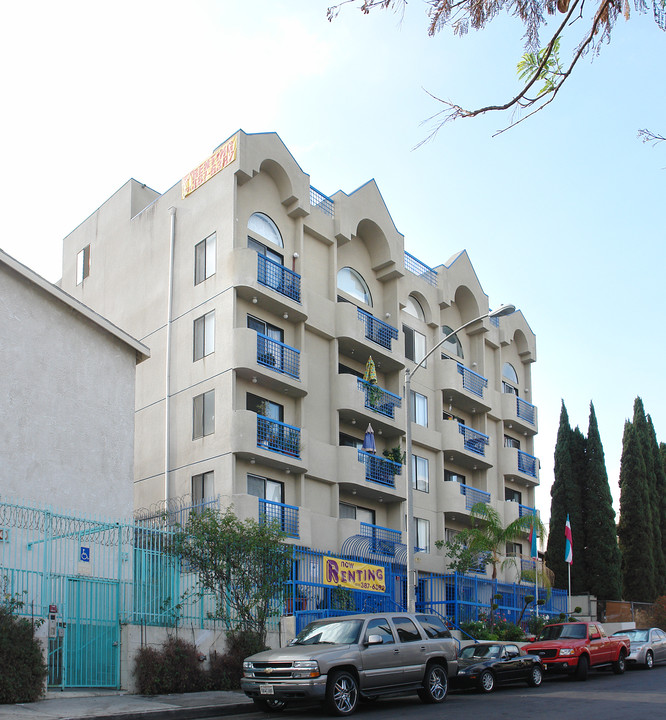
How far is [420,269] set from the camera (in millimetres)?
39719

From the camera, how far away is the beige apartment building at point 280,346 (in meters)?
29.0

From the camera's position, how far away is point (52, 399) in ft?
72.0

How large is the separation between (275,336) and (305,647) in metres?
16.1

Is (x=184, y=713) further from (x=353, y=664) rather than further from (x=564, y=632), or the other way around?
(x=564, y=632)

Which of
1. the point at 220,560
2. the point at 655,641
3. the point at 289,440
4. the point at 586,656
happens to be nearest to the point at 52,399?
the point at 220,560

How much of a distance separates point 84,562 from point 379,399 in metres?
17.9

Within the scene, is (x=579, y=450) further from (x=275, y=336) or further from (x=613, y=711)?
(x=613, y=711)

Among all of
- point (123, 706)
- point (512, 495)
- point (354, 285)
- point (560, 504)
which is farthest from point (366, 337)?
point (123, 706)

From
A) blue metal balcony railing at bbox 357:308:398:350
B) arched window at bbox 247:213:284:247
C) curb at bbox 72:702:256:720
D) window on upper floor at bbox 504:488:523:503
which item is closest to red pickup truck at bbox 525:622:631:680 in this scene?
curb at bbox 72:702:256:720

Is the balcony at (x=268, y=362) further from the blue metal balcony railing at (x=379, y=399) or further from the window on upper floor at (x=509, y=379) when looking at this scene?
the window on upper floor at (x=509, y=379)

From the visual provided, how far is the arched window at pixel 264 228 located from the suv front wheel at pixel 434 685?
17455mm

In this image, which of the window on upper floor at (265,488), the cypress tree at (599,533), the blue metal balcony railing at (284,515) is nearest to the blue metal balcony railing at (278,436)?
the window on upper floor at (265,488)

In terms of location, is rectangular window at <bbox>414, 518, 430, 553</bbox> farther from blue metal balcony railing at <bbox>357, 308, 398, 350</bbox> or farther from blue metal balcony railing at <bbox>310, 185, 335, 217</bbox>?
blue metal balcony railing at <bbox>310, 185, 335, 217</bbox>

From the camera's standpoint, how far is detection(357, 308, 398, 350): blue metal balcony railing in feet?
114
